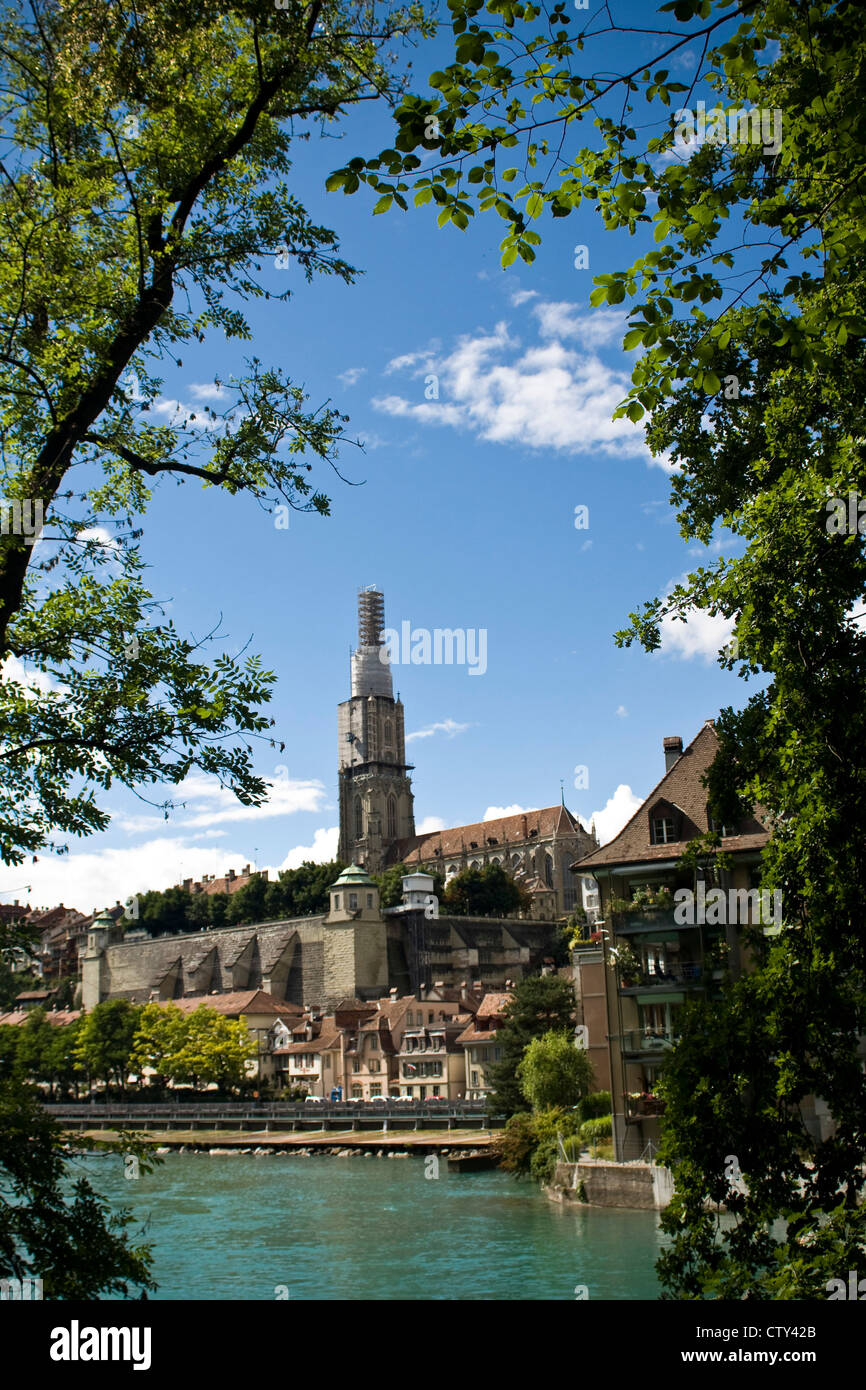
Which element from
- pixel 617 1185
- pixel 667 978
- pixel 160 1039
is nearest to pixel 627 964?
pixel 667 978

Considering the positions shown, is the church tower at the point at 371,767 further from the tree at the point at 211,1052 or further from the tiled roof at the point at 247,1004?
the tree at the point at 211,1052

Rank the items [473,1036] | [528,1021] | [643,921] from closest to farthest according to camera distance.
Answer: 1. [643,921]
2. [528,1021]
3. [473,1036]

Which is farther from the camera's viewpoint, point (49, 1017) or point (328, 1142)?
point (49, 1017)

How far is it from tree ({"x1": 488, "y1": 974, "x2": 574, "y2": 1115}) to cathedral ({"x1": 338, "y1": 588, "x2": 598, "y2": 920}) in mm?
74427

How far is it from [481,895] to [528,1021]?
6521cm

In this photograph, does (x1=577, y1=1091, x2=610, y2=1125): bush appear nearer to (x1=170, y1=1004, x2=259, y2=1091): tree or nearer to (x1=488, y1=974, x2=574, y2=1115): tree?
(x1=488, y1=974, x2=574, y2=1115): tree

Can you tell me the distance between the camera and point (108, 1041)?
277 feet

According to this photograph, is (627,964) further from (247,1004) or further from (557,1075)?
(247,1004)

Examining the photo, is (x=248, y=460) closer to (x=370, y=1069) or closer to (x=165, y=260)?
(x=165, y=260)

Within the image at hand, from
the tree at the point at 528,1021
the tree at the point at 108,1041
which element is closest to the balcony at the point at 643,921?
the tree at the point at 528,1021

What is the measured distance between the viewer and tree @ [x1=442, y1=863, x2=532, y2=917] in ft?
356

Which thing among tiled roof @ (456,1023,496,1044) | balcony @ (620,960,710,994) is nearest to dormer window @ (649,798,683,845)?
balcony @ (620,960,710,994)

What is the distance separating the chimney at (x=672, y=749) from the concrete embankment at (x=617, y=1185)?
1076cm

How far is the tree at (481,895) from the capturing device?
10844cm
